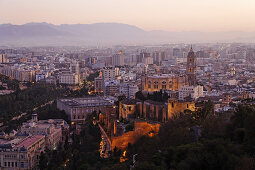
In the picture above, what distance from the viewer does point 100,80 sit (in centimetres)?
2259

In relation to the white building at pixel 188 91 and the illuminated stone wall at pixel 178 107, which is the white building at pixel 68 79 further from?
the illuminated stone wall at pixel 178 107

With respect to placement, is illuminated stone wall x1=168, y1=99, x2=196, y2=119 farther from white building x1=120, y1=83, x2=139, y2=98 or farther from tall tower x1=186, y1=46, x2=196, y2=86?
tall tower x1=186, y1=46, x2=196, y2=86

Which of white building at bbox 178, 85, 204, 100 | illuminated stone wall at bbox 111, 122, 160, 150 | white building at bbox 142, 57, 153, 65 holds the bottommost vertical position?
illuminated stone wall at bbox 111, 122, 160, 150

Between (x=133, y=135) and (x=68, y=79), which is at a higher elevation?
(x=68, y=79)

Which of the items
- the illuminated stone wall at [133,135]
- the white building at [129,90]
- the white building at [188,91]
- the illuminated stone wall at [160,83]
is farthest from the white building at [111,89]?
the illuminated stone wall at [133,135]

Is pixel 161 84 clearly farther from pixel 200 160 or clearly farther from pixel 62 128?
pixel 200 160

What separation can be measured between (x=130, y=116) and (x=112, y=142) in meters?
3.20

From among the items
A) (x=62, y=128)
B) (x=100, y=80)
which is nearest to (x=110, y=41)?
(x=100, y=80)

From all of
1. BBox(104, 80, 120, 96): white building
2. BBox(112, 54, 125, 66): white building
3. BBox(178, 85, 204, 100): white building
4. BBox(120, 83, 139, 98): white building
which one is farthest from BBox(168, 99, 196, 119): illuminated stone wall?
BBox(112, 54, 125, 66): white building

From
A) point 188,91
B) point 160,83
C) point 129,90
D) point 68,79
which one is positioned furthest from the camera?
point 68,79

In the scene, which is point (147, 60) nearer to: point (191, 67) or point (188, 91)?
point (191, 67)

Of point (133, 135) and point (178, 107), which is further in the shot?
point (178, 107)

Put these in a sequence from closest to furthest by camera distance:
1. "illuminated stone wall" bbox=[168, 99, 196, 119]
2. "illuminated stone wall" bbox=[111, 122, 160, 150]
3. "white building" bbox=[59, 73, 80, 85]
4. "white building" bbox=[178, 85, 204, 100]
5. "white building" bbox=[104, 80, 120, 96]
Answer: "illuminated stone wall" bbox=[111, 122, 160, 150] < "illuminated stone wall" bbox=[168, 99, 196, 119] < "white building" bbox=[178, 85, 204, 100] < "white building" bbox=[104, 80, 120, 96] < "white building" bbox=[59, 73, 80, 85]

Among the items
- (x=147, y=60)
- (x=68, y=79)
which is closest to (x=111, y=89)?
(x=68, y=79)
